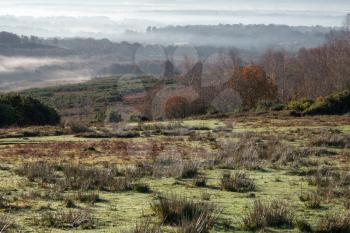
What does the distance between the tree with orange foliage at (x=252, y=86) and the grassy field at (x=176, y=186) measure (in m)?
42.2

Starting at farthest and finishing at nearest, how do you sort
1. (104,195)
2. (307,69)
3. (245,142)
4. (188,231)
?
(307,69) < (245,142) < (104,195) < (188,231)

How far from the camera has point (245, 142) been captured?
22969 millimetres

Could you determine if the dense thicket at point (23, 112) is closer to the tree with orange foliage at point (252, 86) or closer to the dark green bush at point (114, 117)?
the dark green bush at point (114, 117)

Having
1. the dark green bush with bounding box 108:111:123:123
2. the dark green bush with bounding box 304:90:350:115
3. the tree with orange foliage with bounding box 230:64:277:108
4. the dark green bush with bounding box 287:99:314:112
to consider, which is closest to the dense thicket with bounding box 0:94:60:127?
the dark green bush with bounding box 108:111:123:123

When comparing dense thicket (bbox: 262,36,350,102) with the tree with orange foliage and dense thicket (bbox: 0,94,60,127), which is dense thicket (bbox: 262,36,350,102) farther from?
dense thicket (bbox: 0,94,60,127)

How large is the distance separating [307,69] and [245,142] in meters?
66.2

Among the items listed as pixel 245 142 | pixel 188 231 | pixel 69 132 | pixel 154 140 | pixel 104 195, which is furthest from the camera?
pixel 69 132

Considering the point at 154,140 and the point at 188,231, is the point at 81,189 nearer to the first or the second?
the point at 188,231

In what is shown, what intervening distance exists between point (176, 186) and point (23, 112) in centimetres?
3590

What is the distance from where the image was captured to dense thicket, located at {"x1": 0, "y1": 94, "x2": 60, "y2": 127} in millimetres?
42906

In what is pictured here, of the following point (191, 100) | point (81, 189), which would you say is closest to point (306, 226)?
Answer: point (81, 189)

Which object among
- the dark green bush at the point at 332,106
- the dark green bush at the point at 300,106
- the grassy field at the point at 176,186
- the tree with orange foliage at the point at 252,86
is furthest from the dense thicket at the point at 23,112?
the tree with orange foliage at the point at 252,86

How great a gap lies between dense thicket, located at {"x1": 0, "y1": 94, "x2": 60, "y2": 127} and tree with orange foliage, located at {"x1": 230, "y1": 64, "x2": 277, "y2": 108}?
26.0 meters

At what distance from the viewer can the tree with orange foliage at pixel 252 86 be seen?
66750mm
